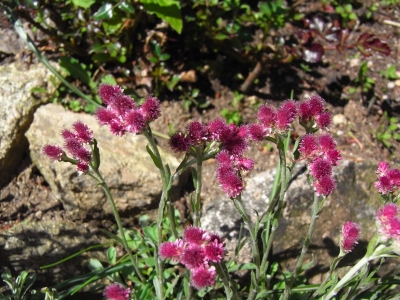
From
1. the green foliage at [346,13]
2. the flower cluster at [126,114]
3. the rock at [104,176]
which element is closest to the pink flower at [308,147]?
the flower cluster at [126,114]

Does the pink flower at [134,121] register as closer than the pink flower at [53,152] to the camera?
Yes

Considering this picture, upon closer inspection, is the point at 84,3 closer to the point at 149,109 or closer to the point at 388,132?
the point at 149,109

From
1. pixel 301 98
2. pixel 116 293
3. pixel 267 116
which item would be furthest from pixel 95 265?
pixel 301 98

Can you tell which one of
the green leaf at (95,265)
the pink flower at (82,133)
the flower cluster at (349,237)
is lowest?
the green leaf at (95,265)

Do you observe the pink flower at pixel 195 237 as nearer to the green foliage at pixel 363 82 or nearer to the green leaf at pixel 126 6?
the green leaf at pixel 126 6

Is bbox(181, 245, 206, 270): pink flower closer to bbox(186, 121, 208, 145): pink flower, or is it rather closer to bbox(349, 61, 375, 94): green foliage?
bbox(186, 121, 208, 145): pink flower

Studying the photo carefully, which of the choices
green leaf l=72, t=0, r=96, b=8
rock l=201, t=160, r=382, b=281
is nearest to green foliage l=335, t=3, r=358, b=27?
rock l=201, t=160, r=382, b=281
